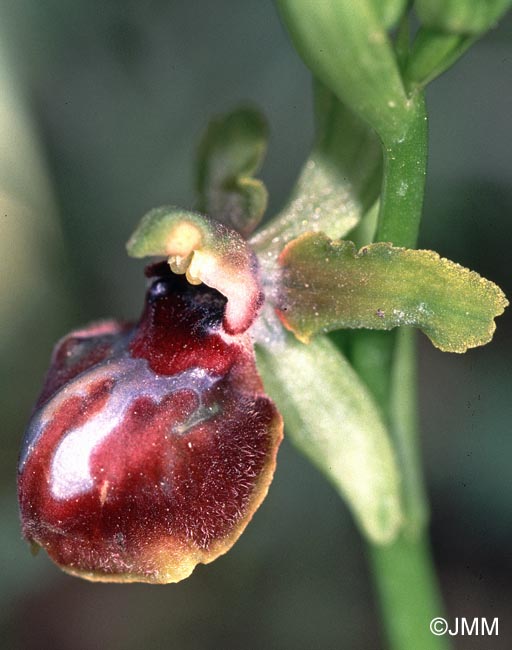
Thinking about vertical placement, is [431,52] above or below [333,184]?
above

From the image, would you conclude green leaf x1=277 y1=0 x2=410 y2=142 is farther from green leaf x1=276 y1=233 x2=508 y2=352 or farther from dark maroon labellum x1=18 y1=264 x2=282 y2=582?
dark maroon labellum x1=18 y1=264 x2=282 y2=582

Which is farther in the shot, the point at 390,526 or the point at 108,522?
the point at 390,526

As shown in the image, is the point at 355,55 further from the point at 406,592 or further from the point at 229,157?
the point at 406,592

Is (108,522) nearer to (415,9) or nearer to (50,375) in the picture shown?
(50,375)

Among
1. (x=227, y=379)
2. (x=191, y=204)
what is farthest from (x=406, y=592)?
(x=191, y=204)

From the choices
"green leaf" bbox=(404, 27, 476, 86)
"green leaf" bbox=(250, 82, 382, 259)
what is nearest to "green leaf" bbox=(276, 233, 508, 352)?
"green leaf" bbox=(250, 82, 382, 259)

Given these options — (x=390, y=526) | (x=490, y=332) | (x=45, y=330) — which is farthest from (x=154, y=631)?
(x=490, y=332)
